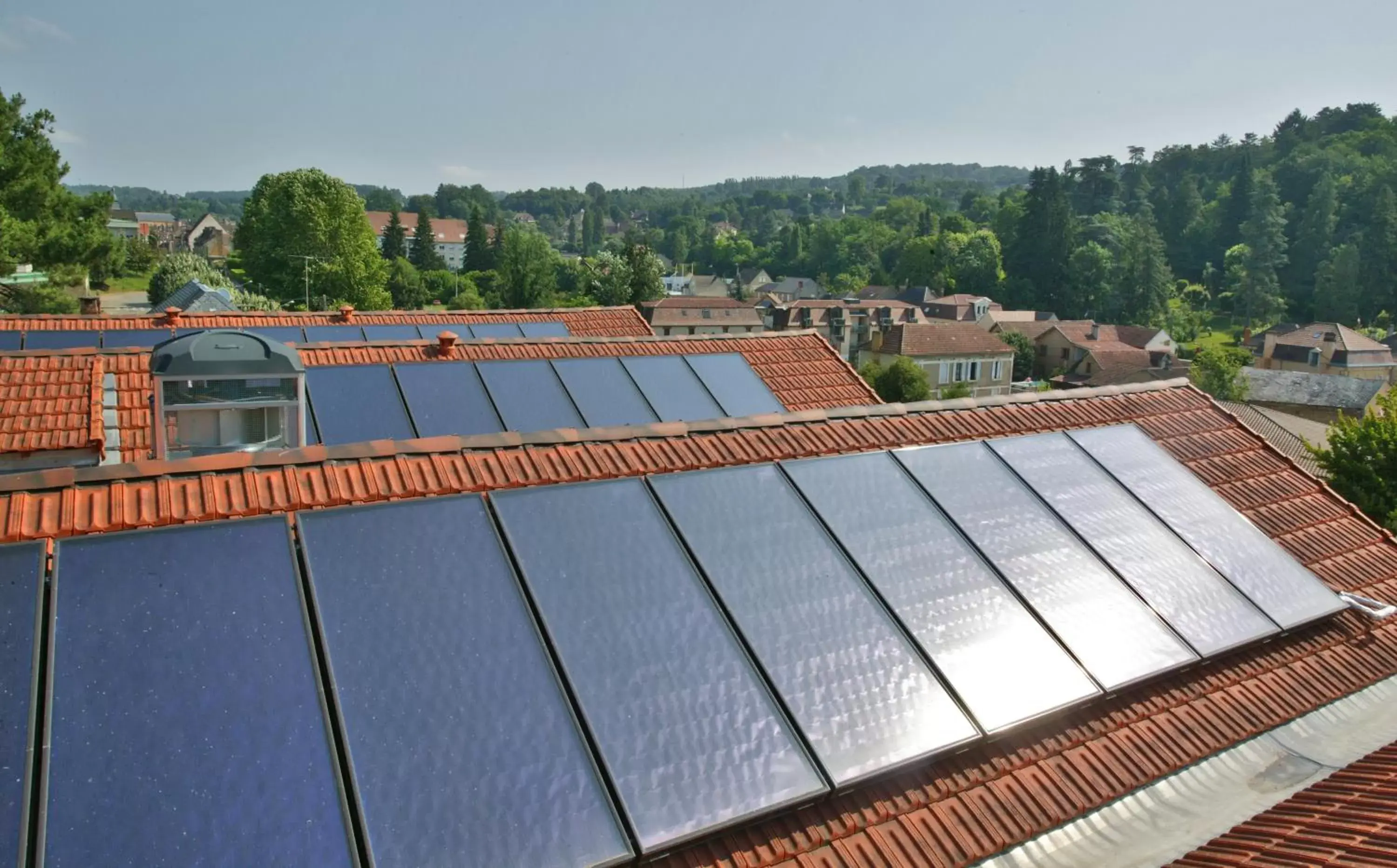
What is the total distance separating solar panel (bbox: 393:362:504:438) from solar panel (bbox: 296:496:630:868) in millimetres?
6401

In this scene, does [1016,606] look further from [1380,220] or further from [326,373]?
[1380,220]

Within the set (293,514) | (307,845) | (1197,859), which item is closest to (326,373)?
(293,514)

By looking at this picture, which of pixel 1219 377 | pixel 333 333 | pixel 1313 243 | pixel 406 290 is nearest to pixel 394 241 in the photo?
pixel 406 290

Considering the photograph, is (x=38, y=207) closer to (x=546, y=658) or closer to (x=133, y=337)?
(x=133, y=337)

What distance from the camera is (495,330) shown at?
20859mm

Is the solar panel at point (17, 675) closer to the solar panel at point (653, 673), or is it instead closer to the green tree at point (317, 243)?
the solar panel at point (653, 673)

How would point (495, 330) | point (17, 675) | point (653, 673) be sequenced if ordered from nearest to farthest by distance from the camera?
point (17, 675), point (653, 673), point (495, 330)

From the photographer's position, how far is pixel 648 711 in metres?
4.07

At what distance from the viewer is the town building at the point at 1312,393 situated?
59.7 metres

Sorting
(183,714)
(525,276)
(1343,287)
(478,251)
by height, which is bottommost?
(183,714)

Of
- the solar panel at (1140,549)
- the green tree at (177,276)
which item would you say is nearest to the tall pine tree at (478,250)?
the green tree at (177,276)

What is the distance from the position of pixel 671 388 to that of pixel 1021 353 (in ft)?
268

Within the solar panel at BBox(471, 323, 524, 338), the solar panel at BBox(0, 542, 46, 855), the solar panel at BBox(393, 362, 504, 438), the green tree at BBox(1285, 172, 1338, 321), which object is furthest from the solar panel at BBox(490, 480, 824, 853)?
the green tree at BBox(1285, 172, 1338, 321)

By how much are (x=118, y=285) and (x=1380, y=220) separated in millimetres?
143344
